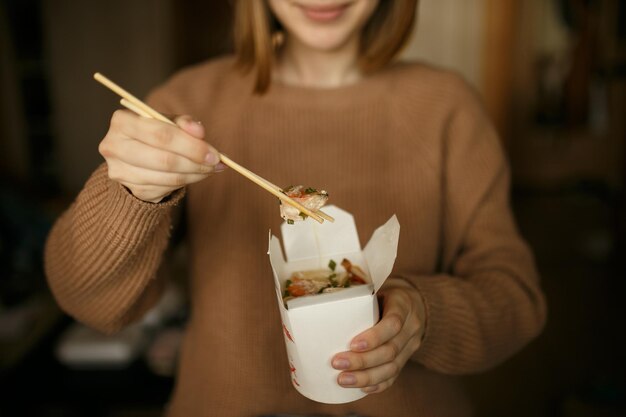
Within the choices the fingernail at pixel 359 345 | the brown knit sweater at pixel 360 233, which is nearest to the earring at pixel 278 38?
the brown knit sweater at pixel 360 233

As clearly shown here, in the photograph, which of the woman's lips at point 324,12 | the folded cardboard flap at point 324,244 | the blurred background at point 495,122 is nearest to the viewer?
the folded cardboard flap at point 324,244

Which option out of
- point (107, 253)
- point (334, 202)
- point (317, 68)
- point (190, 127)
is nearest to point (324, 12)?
point (317, 68)

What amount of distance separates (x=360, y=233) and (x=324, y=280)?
0.25m

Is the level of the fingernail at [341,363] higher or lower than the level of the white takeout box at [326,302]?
lower

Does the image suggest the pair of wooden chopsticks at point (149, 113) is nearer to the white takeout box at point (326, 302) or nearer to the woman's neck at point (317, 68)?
the white takeout box at point (326, 302)

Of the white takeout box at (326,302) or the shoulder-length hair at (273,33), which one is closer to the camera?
the white takeout box at (326,302)

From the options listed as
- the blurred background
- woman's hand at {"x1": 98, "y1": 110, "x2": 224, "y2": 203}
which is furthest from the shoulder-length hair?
the blurred background

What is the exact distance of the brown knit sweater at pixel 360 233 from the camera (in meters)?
1.05

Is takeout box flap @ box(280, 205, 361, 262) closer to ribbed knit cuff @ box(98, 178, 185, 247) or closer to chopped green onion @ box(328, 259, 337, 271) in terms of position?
chopped green onion @ box(328, 259, 337, 271)

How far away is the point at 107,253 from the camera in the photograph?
0.92m

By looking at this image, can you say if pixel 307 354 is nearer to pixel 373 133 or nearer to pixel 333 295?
pixel 333 295

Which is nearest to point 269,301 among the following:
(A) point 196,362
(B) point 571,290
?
(A) point 196,362

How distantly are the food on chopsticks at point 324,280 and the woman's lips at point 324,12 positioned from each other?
0.49 metres

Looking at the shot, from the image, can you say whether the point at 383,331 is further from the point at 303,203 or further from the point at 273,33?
the point at 273,33
